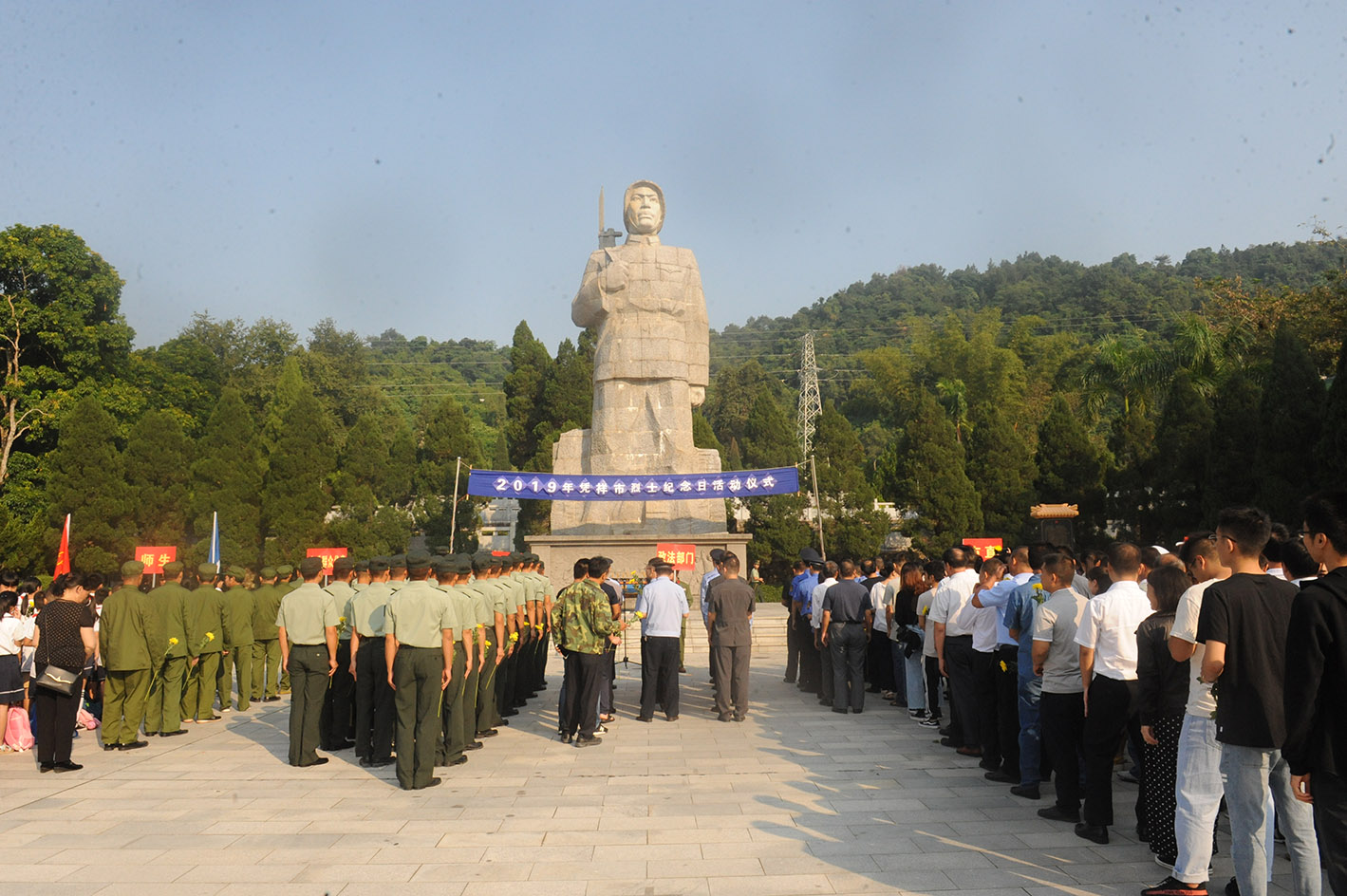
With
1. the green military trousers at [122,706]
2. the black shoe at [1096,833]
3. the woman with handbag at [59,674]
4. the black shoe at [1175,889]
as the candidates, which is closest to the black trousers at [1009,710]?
the black shoe at [1096,833]

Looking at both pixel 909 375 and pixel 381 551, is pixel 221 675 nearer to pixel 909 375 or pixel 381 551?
pixel 381 551

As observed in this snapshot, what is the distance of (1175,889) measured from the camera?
3.91 metres

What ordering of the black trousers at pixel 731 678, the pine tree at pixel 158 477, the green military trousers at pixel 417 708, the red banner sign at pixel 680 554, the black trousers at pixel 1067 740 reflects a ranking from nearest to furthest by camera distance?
the black trousers at pixel 1067 740 < the green military trousers at pixel 417 708 < the black trousers at pixel 731 678 < the red banner sign at pixel 680 554 < the pine tree at pixel 158 477

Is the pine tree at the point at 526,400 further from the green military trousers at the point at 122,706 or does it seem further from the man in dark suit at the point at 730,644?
the green military trousers at the point at 122,706

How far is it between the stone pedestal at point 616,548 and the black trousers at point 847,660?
8.53m

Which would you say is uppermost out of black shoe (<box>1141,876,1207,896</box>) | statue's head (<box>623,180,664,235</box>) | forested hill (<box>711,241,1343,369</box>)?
forested hill (<box>711,241,1343,369</box>)

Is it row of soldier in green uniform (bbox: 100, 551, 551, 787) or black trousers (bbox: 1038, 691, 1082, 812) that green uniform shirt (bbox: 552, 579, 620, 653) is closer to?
row of soldier in green uniform (bbox: 100, 551, 551, 787)

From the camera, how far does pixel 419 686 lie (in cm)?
629

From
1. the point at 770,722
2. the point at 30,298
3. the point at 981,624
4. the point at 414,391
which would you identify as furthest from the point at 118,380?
the point at 414,391

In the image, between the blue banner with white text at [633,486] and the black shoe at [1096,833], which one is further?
the blue banner with white text at [633,486]

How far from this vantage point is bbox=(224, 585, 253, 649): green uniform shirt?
30.1ft

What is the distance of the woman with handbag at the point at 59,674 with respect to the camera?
22.0ft

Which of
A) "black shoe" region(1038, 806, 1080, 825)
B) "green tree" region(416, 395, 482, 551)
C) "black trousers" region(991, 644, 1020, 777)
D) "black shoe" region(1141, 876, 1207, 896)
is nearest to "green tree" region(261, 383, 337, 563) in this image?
"green tree" region(416, 395, 482, 551)

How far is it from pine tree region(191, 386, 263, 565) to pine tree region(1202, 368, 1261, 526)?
21.5 meters
